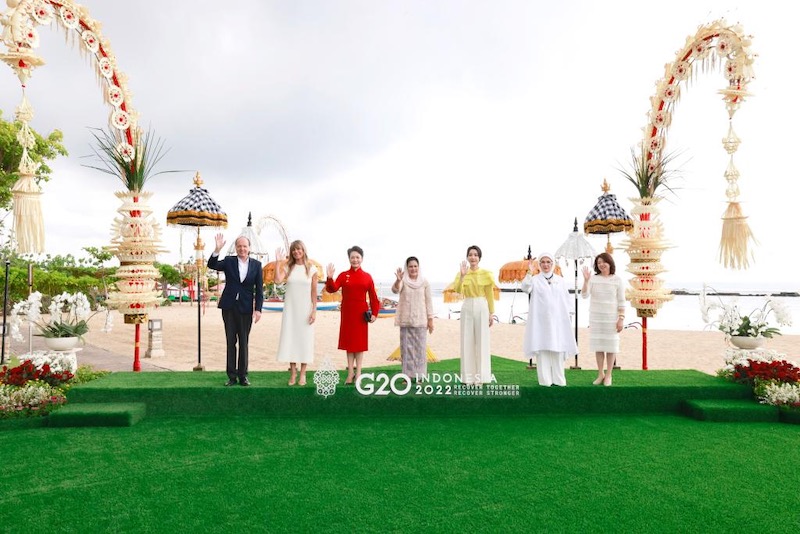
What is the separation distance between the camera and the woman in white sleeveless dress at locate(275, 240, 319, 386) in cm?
593

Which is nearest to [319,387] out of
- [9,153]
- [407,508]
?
[407,508]

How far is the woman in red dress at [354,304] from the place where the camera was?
602cm

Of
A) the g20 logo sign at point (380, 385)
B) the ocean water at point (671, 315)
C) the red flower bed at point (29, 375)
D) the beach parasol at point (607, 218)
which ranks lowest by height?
the ocean water at point (671, 315)

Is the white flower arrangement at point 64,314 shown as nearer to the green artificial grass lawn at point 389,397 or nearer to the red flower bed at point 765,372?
the green artificial grass lawn at point 389,397

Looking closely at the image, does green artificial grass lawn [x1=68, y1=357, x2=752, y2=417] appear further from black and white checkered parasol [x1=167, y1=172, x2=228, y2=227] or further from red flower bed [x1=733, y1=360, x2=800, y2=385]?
black and white checkered parasol [x1=167, y1=172, x2=228, y2=227]

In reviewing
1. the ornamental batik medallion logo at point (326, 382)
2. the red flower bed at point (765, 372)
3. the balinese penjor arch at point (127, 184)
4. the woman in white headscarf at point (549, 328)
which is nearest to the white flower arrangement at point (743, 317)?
the red flower bed at point (765, 372)

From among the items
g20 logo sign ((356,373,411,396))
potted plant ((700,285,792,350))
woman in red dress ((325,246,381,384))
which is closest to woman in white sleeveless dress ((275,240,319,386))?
woman in red dress ((325,246,381,384))

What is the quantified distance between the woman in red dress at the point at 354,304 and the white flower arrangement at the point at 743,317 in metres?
5.08

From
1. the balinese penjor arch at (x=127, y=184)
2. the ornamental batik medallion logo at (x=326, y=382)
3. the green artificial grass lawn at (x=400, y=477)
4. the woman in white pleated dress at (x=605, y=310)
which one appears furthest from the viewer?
the balinese penjor arch at (x=127, y=184)

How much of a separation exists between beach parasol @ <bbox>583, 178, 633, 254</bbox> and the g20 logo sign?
4.23 meters

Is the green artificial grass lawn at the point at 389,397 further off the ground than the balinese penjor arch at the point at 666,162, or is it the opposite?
the balinese penjor arch at the point at 666,162

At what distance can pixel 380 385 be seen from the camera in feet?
19.5

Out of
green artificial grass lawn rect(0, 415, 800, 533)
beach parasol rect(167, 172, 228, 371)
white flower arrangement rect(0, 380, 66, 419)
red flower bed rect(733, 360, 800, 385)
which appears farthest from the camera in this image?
beach parasol rect(167, 172, 228, 371)

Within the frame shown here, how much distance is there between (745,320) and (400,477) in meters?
5.96
